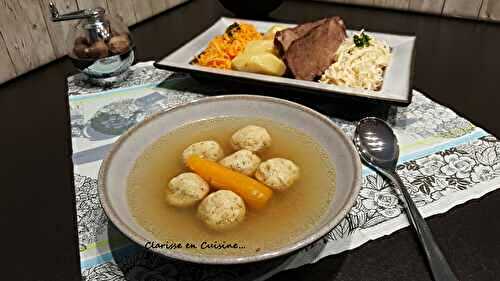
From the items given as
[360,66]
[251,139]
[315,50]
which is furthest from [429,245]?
[315,50]

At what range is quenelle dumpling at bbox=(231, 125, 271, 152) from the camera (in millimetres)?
888

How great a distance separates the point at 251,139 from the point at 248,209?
20 cm

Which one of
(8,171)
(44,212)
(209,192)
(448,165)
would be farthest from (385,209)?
(8,171)

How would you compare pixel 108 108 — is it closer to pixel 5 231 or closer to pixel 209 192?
pixel 5 231

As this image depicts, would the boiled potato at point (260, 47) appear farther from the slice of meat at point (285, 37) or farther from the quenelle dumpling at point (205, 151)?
the quenelle dumpling at point (205, 151)

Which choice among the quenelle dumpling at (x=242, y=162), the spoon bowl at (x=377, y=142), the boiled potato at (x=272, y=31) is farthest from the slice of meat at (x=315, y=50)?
the quenelle dumpling at (x=242, y=162)

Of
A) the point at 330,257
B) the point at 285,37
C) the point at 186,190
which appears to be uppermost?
the point at 285,37

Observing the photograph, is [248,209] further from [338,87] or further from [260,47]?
[260,47]

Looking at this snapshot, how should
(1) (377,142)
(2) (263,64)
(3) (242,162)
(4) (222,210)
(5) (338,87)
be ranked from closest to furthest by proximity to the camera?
(4) (222,210) → (3) (242,162) → (1) (377,142) → (5) (338,87) → (2) (263,64)

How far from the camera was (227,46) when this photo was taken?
1.41 m

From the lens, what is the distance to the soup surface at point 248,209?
666 mm

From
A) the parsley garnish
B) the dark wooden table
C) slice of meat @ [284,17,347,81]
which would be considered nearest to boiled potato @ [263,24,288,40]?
slice of meat @ [284,17,347,81]

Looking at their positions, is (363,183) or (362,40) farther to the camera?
(362,40)

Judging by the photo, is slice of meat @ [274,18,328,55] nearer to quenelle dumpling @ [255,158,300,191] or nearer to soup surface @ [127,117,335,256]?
soup surface @ [127,117,335,256]
